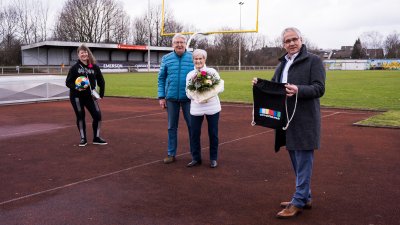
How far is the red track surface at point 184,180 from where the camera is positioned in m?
4.62

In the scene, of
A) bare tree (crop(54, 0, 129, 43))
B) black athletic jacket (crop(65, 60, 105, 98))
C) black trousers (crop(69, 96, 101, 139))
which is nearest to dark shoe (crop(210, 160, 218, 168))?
black trousers (crop(69, 96, 101, 139))

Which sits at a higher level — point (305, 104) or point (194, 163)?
point (305, 104)

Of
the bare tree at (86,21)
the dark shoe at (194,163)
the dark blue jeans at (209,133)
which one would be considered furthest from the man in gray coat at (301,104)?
the bare tree at (86,21)

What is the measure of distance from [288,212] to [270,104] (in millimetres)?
1162

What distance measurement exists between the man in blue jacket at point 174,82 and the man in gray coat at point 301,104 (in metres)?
2.52

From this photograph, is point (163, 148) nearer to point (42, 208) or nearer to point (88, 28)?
point (42, 208)

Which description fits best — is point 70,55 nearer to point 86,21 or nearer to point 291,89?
point 86,21

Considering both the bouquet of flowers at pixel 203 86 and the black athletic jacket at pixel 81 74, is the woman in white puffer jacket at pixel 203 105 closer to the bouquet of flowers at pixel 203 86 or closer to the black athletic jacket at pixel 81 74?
the bouquet of flowers at pixel 203 86

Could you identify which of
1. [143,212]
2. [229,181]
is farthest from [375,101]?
[143,212]

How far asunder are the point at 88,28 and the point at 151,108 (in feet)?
230

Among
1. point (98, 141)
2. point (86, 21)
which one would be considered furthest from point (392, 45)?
point (98, 141)

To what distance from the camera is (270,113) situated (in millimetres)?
4625

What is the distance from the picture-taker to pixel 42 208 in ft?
15.9

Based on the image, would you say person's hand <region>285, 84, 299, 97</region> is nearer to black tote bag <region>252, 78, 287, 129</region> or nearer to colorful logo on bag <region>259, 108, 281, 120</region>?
black tote bag <region>252, 78, 287, 129</region>
